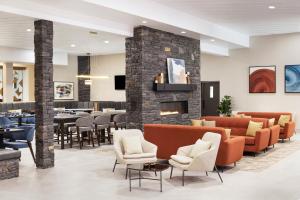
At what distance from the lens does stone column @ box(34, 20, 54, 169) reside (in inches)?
318

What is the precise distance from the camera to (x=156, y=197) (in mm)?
5848

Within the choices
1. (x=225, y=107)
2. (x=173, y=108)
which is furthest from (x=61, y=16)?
(x=225, y=107)

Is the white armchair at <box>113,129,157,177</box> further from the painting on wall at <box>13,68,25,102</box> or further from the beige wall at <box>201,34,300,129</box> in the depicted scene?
the painting on wall at <box>13,68,25,102</box>

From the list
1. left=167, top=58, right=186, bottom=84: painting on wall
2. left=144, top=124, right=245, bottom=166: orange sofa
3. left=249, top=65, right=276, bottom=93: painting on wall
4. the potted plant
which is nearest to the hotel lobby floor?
left=144, top=124, right=245, bottom=166: orange sofa

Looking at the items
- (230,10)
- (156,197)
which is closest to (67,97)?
(230,10)

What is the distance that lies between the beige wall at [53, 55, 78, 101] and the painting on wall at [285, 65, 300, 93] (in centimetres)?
965

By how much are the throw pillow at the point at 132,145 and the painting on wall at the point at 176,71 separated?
4475mm

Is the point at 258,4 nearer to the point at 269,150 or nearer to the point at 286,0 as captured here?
the point at 286,0

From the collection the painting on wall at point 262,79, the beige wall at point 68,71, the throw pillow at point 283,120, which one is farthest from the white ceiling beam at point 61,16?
the beige wall at point 68,71

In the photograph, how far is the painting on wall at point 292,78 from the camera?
47.7ft

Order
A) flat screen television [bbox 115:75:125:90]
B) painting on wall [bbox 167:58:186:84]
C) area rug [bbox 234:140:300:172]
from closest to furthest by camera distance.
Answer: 1. area rug [bbox 234:140:300:172]
2. painting on wall [bbox 167:58:186:84]
3. flat screen television [bbox 115:75:125:90]

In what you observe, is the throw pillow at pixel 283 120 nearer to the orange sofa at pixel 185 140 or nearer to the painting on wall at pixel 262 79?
the painting on wall at pixel 262 79

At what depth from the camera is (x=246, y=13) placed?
10.8m

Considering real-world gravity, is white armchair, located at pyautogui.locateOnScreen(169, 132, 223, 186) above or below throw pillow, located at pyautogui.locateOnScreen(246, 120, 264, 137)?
below
